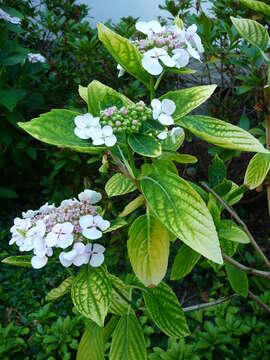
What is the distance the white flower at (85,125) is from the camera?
2.30ft

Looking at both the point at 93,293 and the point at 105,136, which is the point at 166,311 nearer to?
the point at 93,293

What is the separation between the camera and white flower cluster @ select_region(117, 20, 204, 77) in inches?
28.0

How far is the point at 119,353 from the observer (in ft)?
3.17

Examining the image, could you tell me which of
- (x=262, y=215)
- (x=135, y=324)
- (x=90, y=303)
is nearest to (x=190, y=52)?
(x=90, y=303)

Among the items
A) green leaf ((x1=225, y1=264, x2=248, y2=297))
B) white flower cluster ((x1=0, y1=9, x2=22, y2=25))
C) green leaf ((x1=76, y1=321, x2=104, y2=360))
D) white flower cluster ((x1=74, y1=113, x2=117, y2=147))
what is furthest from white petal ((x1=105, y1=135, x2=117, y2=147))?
white flower cluster ((x1=0, y1=9, x2=22, y2=25))

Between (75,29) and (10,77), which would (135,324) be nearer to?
(10,77)

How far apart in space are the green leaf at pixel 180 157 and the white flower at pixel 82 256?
8.7 inches

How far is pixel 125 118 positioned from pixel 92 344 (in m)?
0.52

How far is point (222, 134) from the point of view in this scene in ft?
2.35

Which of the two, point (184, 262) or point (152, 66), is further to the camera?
point (184, 262)

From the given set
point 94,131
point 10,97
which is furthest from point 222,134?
point 10,97

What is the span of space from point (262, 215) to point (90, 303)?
6.40 feet

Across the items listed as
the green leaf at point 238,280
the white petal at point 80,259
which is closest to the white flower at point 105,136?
the white petal at point 80,259

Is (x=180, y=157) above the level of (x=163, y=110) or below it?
below
